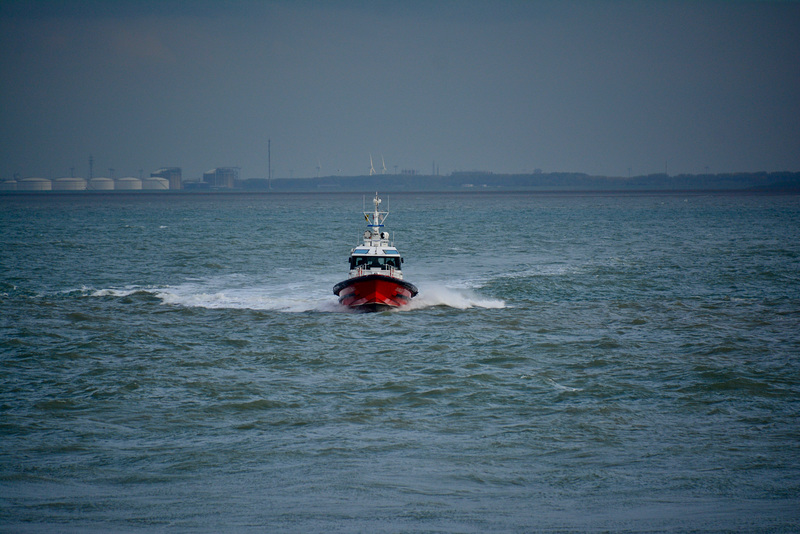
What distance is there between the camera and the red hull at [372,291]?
35.1m

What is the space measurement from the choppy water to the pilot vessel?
0.93 m

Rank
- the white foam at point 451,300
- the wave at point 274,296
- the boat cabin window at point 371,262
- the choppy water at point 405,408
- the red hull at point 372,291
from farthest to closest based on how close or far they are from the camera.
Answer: the wave at point 274,296 → the white foam at point 451,300 → the boat cabin window at point 371,262 → the red hull at point 372,291 → the choppy water at point 405,408

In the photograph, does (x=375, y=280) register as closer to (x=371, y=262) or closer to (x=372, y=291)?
(x=372, y=291)

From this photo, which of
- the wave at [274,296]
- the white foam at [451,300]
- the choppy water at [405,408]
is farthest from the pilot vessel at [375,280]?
the white foam at [451,300]

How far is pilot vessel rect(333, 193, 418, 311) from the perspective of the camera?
1384 inches

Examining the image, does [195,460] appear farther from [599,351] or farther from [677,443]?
[599,351]

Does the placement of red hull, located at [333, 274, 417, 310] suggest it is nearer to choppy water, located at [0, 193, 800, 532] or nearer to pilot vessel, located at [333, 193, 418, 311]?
pilot vessel, located at [333, 193, 418, 311]

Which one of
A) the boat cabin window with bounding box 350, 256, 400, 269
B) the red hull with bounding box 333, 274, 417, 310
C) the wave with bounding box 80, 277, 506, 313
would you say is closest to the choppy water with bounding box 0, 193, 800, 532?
the wave with bounding box 80, 277, 506, 313

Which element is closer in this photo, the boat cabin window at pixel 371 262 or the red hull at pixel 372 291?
the red hull at pixel 372 291

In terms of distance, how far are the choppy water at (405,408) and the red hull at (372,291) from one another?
2.82 ft

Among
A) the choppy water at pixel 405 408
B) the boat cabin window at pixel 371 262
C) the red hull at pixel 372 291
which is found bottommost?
the choppy water at pixel 405 408

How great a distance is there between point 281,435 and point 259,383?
5.19 metres

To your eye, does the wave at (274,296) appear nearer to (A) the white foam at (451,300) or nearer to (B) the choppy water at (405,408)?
(A) the white foam at (451,300)

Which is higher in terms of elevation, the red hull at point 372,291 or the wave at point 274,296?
the red hull at point 372,291
